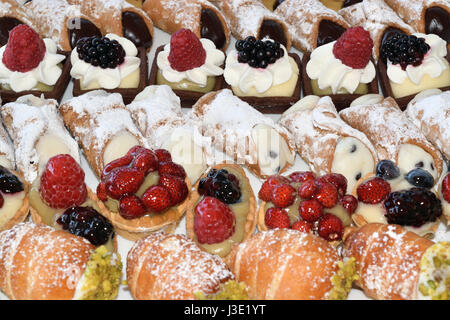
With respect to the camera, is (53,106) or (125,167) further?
(53,106)

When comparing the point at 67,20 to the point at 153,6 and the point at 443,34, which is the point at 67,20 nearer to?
the point at 153,6

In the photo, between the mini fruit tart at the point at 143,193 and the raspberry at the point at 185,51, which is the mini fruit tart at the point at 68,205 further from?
the raspberry at the point at 185,51

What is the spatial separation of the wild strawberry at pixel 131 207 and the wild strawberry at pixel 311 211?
63cm

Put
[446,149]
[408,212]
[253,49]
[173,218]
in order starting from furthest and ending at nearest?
[253,49], [446,149], [173,218], [408,212]

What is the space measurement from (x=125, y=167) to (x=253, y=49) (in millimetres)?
1045

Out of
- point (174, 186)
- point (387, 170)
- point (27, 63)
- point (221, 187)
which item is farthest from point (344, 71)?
point (27, 63)

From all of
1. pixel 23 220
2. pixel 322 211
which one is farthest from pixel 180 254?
pixel 23 220

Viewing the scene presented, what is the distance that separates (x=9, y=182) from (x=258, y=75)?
1331 millimetres

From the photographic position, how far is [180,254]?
6.76 feet

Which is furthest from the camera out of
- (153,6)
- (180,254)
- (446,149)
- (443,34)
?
(153,6)

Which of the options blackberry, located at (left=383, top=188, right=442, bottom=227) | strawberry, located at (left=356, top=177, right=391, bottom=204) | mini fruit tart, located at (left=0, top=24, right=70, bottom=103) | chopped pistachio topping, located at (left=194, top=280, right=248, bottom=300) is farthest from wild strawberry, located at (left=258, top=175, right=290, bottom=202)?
mini fruit tart, located at (left=0, top=24, right=70, bottom=103)

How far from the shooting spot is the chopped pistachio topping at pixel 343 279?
6.50ft

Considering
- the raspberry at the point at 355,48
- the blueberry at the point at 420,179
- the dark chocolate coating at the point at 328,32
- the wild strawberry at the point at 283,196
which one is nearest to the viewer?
the wild strawberry at the point at 283,196

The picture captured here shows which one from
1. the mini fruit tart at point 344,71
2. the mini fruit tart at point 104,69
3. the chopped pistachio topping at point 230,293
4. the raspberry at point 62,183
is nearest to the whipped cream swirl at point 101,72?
the mini fruit tart at point 104,69
